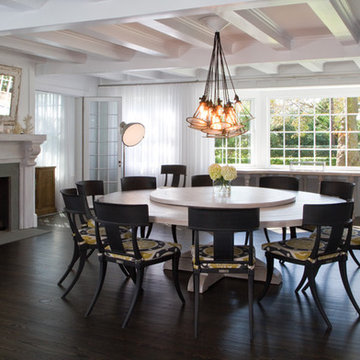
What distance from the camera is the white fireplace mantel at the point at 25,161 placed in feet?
21.4

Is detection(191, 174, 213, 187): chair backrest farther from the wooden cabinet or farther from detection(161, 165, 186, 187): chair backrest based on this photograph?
the wooden cabinet

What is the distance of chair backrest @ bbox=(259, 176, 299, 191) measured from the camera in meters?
5.46

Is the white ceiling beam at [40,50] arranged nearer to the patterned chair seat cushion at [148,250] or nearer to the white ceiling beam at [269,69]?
the white ceiling beam at [269,69]

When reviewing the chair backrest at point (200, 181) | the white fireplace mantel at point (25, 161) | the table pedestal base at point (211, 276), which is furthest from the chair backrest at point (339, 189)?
the white fireplace mantel at point (25, 161)

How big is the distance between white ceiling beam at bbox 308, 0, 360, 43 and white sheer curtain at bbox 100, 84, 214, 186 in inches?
142

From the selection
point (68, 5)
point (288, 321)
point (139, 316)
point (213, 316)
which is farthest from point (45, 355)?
point (68, 5)

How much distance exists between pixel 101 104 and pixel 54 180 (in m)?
1.64

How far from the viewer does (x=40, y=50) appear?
5992 mm

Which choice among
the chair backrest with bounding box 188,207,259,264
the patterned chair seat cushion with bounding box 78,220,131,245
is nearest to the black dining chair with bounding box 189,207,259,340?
the chair backrest with bounding box 188,207,259,264

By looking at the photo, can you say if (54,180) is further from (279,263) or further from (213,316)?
(213,316)

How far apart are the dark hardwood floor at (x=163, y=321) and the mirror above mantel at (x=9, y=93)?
2.51m

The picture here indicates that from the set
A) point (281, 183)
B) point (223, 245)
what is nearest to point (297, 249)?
point (223, 245)

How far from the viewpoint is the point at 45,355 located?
2.87 m

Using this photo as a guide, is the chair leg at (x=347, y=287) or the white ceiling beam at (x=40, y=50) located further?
the white ceiling beam at (x=40, y=50)
